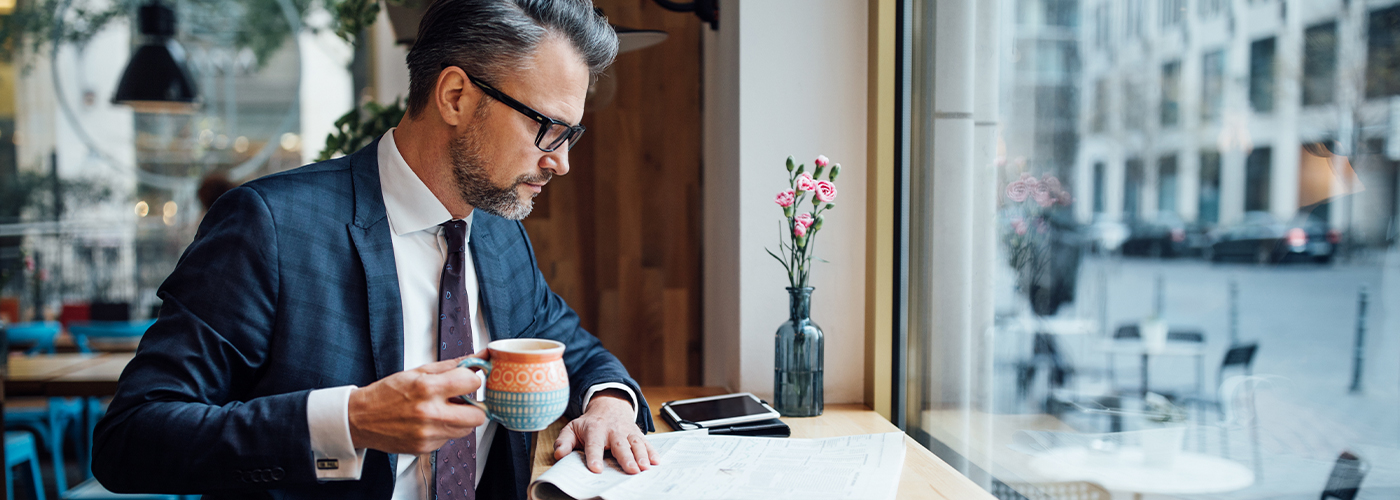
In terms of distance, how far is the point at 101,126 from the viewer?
5.54 m

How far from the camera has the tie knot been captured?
1352 millimetres

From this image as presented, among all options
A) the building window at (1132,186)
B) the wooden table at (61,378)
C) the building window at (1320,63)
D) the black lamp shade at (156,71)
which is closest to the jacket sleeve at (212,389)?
the building window at (1320,63)

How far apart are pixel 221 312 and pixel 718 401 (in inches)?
34.9

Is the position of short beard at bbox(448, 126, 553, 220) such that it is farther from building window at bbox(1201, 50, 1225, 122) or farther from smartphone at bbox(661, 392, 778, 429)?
building window at bbox(1201, 50, 1225, 122)

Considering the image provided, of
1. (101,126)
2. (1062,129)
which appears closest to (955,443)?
(1062,129)

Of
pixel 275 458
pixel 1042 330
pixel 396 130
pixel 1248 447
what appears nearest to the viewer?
pixel 275 458

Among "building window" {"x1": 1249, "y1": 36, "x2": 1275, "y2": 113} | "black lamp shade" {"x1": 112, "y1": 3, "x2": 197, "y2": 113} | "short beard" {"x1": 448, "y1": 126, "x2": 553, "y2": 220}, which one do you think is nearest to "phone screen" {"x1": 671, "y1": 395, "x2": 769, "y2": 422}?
"short beard" {"x1": 448, "y1": 126, "x2": 553, "y2": 220}

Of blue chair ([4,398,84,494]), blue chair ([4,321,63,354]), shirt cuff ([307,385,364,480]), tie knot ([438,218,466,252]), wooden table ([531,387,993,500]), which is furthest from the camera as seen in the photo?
blue chair ([4,321,63,354])

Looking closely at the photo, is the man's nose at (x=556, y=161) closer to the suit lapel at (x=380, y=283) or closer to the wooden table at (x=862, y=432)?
the suit lapel at (x=380, y=283)

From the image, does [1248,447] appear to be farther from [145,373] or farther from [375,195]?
[145,373]

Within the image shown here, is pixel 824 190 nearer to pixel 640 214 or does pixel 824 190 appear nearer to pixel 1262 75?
pixel 1262 75

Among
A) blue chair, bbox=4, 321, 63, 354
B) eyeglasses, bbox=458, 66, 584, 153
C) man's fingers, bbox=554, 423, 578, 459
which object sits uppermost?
eyeglasses, bbox=458, 66, 584, 153

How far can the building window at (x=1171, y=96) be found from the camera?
1.54 meters

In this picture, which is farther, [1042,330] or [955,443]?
[1042,330]
